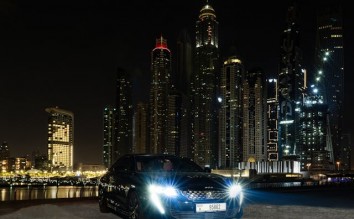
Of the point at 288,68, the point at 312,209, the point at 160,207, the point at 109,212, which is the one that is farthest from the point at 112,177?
the point at 288,68

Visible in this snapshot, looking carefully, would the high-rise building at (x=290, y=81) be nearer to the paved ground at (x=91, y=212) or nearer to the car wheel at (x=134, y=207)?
the paved ground at (x=91, y=212)

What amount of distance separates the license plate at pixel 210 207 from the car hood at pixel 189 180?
12.8 inches

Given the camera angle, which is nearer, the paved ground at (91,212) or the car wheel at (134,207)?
the car wheel at (134,207)

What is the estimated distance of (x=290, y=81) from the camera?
6718 inches

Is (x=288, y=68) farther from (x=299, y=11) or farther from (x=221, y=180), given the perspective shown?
(x=221, y=180)

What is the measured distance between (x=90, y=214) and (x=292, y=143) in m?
173

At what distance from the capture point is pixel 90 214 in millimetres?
12055

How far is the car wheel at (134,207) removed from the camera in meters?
9.44

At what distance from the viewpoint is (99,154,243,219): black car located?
8852 mm

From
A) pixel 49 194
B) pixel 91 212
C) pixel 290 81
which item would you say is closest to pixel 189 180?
pixel 91 212

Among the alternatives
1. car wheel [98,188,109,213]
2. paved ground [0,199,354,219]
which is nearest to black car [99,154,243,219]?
car wheel [98,188,109,213]

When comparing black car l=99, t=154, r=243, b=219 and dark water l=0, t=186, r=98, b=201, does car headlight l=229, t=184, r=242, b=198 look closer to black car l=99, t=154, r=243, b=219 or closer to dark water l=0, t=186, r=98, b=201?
black car l=99, t=154, r=243, b=219

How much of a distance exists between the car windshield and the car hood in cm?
55

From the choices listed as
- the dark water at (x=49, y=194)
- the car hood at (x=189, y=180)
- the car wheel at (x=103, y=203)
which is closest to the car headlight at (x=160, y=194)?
the car hood at (x=189, y=180)
